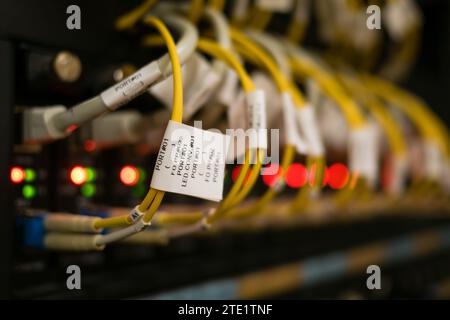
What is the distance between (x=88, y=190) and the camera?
2.16 ft

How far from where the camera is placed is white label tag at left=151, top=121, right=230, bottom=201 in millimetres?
454

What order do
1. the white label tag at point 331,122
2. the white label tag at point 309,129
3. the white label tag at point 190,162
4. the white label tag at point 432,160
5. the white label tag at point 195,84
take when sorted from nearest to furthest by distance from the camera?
the white label tag at point 190,162 → the white label tag at point 195,84 → the white label tag at point 309,129 → the white label tag at point 331,122 → the white label tag at point 432,160

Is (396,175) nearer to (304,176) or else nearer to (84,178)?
(304,176)

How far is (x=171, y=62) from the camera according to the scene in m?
0.49

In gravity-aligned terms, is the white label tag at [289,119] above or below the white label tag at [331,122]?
below

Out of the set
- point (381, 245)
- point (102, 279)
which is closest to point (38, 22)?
point (102, 279)

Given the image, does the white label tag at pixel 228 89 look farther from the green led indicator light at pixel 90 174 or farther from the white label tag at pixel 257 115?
the green led indicator light at pixel 90 174

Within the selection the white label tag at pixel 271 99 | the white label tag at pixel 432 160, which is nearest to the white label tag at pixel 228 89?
the white label tag at pixel 271 99

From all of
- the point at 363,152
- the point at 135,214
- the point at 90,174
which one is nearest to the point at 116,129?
the point at 90,174

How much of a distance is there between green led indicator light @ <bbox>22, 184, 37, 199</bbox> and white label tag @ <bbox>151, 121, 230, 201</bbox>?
220mm

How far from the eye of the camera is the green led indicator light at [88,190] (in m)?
0.65

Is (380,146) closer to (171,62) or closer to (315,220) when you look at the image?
(315,220)

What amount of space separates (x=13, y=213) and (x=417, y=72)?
1.26m

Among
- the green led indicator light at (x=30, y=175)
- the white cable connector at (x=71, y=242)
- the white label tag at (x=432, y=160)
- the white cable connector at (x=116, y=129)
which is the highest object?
the white label tag at (x=432, y=160)
